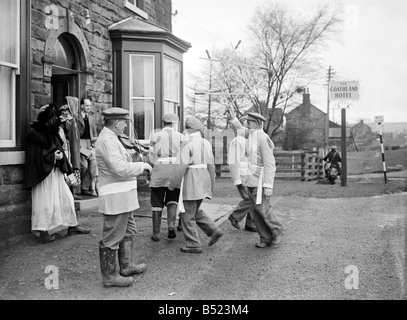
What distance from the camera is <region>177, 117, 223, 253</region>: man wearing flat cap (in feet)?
20.9

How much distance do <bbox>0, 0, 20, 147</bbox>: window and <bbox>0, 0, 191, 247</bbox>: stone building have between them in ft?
0.04

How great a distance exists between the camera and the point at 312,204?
1117 cm

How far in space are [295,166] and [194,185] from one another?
15.8m

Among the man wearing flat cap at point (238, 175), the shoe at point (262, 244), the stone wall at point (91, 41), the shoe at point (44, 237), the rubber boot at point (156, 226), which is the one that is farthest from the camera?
the man wearing flat cap at point (238, 175)

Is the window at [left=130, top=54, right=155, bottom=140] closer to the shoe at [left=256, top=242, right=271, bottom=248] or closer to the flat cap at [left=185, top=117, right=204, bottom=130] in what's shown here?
the flat cap at [left=185, top=117, right=204, bottom=130]

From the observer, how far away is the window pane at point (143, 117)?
10.5 meters

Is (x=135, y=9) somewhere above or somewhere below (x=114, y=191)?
above

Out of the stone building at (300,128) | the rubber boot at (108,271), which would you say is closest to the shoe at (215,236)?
the rubber boot at (108,271)

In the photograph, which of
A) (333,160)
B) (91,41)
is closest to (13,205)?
(91,41)

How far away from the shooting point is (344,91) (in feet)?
48.0

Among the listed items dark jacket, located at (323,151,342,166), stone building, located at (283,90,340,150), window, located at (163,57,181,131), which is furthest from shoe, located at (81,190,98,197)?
stone building, located at (283,90,340,150)

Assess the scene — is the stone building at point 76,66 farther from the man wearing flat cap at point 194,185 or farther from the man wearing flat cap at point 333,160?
the man wearing flat cap at point 333,160

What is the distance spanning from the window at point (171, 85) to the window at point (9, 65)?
4448 millimetres

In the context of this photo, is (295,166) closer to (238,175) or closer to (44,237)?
(238,175)
